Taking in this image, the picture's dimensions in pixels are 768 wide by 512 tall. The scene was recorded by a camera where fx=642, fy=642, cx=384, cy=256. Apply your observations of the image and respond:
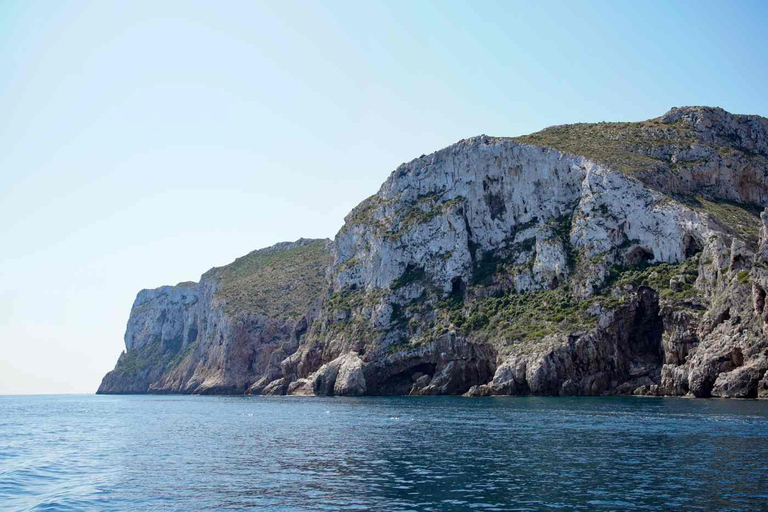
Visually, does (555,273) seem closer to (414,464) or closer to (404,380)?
(404,380)

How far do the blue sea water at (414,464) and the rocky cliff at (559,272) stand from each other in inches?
1063

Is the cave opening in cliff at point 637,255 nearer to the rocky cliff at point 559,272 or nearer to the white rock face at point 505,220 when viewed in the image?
the white rock face at point 505,220

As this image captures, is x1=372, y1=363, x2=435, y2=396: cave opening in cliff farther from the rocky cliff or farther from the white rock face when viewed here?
the white rock face

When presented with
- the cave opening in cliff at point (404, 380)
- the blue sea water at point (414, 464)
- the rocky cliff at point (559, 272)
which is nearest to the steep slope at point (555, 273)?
the rocky cliff at point (559, 272)

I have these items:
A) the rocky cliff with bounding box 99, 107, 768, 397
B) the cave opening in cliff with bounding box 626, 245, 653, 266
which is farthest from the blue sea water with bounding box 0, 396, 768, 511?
the cave opening in cliff with bounding box 626, 245, 653, 266

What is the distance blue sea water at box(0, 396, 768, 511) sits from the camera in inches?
1110

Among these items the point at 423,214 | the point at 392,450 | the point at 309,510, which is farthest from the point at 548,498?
the point at 423,214

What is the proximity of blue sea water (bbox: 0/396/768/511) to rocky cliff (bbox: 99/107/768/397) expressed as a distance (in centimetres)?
2700

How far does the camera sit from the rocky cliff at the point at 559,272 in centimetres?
9219

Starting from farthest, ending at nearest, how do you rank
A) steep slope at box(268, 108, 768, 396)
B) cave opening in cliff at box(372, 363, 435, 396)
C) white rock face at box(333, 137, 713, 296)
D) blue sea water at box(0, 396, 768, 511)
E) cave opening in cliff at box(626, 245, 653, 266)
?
cave opening in cliff at box(372, 363, 435, 396) → white rock face at box(333, 137, 713, 296) → cave opening in cliff at box(626, 245, 653, 266) → steep slope at box(268, 108, 768, 396) → blue sea water at box(0, 396, 768, 511)

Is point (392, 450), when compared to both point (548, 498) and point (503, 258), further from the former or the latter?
point (503, 258)

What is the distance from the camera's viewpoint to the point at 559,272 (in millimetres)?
119625

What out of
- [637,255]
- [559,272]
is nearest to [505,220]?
[559,272]

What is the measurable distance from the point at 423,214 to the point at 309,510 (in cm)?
12477
